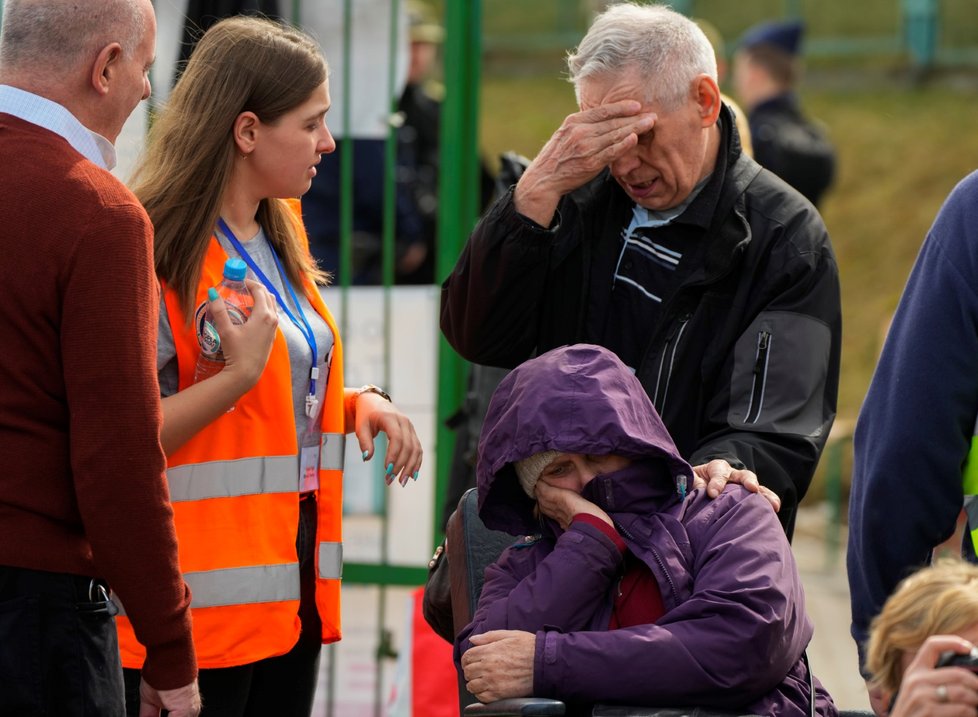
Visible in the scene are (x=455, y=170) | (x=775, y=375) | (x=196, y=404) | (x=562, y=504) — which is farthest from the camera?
(x=455, y=170)

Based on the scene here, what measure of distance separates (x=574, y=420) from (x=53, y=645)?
3.22ft

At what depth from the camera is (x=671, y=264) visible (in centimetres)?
335

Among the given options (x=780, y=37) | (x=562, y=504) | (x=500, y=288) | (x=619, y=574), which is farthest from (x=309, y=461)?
(x=780, y=37)

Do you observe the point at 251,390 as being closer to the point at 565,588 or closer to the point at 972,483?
the point at 565,588

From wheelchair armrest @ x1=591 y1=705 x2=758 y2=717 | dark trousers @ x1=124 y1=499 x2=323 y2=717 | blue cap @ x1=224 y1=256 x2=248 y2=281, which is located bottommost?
dark trousers @ x1=124 y1=499 x2=323 y2=717

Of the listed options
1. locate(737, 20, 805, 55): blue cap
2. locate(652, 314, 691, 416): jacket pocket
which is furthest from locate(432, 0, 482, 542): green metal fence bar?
locate(737, 20, 805, 55): blue cap

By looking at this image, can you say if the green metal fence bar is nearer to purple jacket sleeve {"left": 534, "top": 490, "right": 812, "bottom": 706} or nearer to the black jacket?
the black jacket

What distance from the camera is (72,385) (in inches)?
98.3

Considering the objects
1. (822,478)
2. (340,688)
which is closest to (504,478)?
(340,688)

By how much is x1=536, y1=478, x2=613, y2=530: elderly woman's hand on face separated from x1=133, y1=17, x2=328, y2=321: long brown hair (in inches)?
32.1

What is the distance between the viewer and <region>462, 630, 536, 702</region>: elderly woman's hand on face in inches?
108

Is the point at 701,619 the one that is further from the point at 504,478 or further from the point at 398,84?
the point at 398,84

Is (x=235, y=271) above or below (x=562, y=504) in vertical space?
above

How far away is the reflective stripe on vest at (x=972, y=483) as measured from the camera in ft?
8.99
